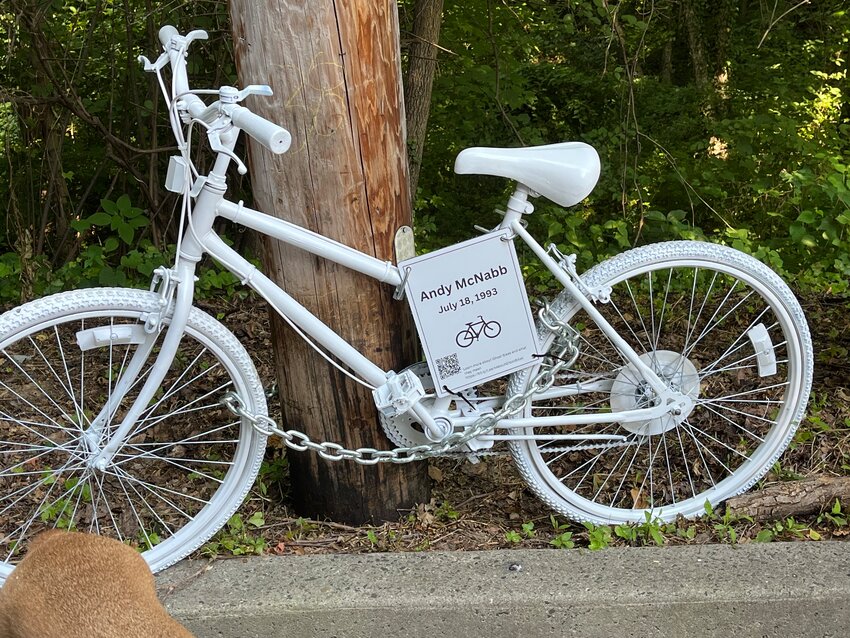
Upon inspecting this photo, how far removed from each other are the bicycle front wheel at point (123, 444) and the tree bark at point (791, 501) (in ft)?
5.52

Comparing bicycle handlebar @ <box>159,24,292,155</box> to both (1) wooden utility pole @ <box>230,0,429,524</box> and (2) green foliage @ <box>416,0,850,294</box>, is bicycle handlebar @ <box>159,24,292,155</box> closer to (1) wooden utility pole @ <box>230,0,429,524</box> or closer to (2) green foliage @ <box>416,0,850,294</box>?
(1) wooden utility pole @ <box>230,0,429,524</box>

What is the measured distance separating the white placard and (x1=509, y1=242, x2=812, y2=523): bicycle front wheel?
0.11m

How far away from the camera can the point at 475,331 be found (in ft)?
8.45

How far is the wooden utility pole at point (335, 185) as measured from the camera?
89.2 inches

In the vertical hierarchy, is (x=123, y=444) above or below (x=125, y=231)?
below

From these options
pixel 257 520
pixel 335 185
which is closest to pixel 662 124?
pixel 335 185

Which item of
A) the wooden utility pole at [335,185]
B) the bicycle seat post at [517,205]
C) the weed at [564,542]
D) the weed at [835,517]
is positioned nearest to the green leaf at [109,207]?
the wooden utility pole at [335,185]

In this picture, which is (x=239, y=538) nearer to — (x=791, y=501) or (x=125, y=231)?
(x=791, y=501)

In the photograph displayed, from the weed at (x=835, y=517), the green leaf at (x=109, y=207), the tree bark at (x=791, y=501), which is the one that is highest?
the green leaf at (x=109, y=207)

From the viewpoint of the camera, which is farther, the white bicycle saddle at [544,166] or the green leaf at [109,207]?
the green leaf at [109,207]

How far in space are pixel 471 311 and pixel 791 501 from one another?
4.47 feet

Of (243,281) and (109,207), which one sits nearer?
(243,281)

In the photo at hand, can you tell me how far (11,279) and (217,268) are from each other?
1.11 m

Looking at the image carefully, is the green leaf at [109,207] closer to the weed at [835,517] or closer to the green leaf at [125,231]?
the green leaf at [125,231]
